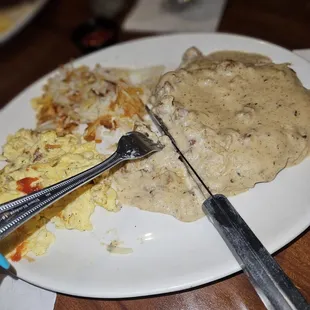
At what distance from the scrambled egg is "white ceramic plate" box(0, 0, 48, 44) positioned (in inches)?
59.0

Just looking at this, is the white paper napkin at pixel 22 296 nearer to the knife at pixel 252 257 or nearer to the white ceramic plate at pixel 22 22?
the knife at pixel 252 257

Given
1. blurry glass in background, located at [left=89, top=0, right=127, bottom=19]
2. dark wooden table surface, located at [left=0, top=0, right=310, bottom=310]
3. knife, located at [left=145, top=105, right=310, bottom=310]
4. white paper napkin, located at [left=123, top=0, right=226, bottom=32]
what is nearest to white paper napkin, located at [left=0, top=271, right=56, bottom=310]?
dark wooden table surface, located at [left=0, top=0, right=310, bottom=310]

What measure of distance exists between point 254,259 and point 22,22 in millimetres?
2643

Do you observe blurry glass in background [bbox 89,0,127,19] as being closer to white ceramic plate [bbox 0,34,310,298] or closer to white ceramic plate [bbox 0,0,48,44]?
white ceramic plate [bbox 0,0,48,44]

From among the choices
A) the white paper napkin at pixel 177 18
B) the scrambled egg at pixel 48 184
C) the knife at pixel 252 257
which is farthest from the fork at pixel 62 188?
the white paper napkin at pixel 177 18

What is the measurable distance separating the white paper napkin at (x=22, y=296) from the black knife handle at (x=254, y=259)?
0.73 meters

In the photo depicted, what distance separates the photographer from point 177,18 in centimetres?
324

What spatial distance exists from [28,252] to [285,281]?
1.04m

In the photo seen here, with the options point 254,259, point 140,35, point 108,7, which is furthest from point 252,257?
point 108,7

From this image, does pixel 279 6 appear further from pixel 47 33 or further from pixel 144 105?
pixel 47 33

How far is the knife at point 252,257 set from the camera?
142 cm

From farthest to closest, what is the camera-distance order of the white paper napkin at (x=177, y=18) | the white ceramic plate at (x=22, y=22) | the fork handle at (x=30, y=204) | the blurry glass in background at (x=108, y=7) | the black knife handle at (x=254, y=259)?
the blurry glass in background at (x=108, y=7) < the white ceramic plate at (x=22, y=22) < the white paper napkin at (x=177, y=18) < the fork handle at (x=30, y=204) < the black knife handle at (x=254, y=259)

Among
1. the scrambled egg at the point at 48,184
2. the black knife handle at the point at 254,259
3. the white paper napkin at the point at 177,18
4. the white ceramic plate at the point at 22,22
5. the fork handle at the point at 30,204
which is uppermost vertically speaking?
the white ceramic plate at the point at 22,22

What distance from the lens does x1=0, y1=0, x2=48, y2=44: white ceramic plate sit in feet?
11.0
